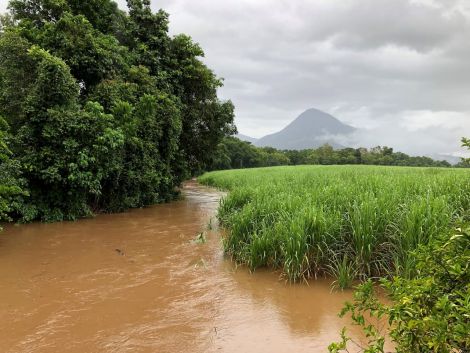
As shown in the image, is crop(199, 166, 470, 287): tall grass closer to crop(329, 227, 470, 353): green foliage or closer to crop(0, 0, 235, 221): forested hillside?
crop(329, 227, 470, 353): green foliage

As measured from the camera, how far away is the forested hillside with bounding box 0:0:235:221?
1124 centimetres

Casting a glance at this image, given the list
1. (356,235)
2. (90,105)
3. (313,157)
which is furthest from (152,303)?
(313,157)

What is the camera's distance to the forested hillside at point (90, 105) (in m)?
11.2

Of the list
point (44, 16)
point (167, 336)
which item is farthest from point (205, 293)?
point (44, 16)

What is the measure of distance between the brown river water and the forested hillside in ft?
8.45

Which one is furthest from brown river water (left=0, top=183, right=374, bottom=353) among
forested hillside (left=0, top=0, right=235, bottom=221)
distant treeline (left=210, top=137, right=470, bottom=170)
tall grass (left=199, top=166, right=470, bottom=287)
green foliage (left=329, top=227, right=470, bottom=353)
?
distant treeline (left=210, top=137, right=470, bottom=170)

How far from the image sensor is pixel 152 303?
5.19 meters

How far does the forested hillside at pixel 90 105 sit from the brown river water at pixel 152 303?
257cm

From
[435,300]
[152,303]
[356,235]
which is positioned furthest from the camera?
[356,235]

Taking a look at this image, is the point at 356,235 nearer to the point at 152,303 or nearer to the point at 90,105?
the point at 152,303

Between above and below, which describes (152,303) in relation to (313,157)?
below

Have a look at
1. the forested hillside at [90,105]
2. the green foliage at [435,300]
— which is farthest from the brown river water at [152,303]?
the forested hillside at [90,105]

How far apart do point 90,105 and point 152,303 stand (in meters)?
8.60

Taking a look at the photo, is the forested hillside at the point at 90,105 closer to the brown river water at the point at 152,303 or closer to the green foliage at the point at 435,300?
the brown river water at the point at 152,303
